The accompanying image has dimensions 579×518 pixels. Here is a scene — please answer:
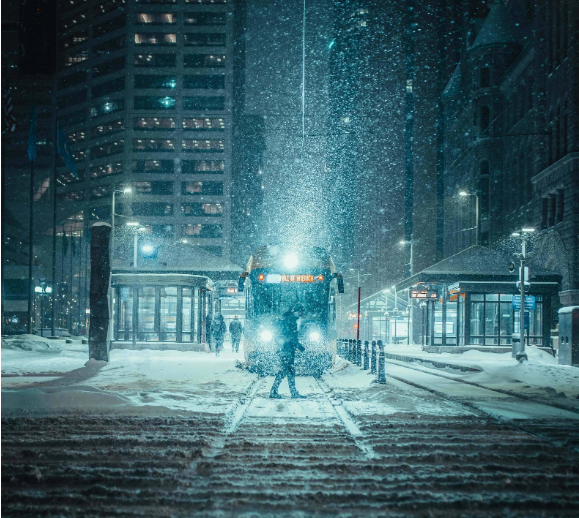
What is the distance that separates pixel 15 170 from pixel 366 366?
109101mm

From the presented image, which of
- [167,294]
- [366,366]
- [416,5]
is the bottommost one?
[366,366]

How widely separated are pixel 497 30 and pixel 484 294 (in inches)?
1232

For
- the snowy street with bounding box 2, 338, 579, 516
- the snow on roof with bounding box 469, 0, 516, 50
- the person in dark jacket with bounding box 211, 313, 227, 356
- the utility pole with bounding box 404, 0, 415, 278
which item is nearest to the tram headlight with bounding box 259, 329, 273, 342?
the snowy street with bounding box 2, 338, 579, 516

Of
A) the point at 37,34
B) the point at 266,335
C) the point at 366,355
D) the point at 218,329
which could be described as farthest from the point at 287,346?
the point at 218,329

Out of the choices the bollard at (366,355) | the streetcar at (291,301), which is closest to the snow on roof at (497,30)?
the streetcar at (291,301)

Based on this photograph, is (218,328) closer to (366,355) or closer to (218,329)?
(218,329)

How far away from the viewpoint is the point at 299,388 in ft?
49.9

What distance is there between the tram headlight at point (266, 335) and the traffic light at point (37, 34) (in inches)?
482

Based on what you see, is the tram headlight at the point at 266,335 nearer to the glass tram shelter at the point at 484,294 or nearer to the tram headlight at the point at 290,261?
the tram headlight at the point at 290,261

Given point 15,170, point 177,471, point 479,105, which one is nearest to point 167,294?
point 177,471

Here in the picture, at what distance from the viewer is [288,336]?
13.1 metres

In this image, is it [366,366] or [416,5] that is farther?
[416,5]

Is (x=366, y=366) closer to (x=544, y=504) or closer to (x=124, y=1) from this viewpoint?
(x=544, y=504)

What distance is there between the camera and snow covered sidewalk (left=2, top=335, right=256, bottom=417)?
10.9 m
